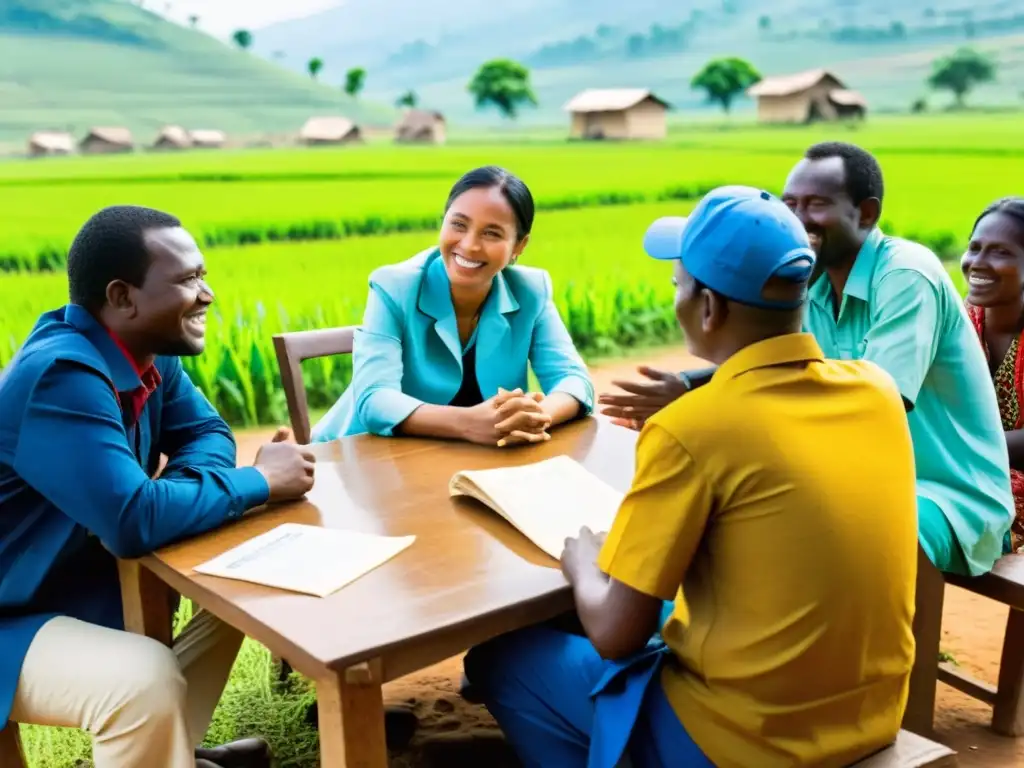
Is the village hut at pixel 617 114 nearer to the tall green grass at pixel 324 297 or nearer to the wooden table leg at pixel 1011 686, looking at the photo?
the tall green grass at pixel 324 297

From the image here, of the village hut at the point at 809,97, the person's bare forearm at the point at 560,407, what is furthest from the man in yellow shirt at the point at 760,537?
the village hut at the point at 809,97

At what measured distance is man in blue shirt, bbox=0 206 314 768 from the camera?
1.70m

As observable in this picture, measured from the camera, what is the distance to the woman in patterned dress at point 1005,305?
104 inches

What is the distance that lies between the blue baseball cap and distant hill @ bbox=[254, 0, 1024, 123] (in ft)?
23.2

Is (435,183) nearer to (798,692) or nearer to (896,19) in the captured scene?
(896,19)

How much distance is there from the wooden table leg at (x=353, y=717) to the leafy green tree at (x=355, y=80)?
7259mm

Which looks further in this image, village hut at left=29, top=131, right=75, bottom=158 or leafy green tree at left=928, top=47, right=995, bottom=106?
leafy green tree at left=928, top=47, right=995, bottom=106

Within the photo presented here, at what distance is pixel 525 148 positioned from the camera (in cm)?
995

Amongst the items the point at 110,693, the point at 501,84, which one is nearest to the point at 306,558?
the point at 110,693

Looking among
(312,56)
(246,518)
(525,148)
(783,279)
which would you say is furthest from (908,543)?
(525,148)

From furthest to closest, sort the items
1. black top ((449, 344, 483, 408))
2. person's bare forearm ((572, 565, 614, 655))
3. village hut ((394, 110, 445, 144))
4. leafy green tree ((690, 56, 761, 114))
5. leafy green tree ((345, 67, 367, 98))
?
leafy green tree ((690, 56, 761, 114))
village hut ((394, 110, 445, 144))
leafy green tree ((345, 67, 367, 98))
black top ((449, 344, 483, 408))
person's bare forearm ((572, 565, 614, 655))

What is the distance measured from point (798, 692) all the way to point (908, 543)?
263mm

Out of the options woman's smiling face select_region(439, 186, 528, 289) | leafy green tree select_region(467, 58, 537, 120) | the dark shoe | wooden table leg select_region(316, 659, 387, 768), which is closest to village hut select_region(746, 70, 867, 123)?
leafy green tree select_region(467, 58, 537, 120)

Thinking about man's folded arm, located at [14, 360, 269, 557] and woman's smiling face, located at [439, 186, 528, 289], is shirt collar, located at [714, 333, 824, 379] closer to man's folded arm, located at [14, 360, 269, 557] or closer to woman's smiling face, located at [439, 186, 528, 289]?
man's folded arm, located at [14, 360, 269, 557]
